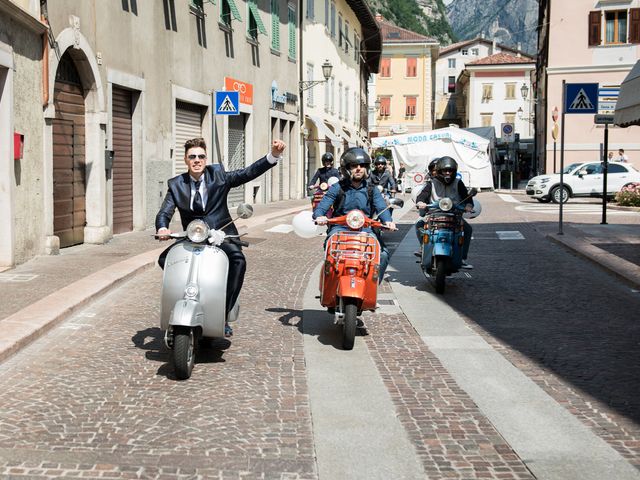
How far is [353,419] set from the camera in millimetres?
4922

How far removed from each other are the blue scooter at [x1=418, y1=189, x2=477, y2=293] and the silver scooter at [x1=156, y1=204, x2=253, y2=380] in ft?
13.3

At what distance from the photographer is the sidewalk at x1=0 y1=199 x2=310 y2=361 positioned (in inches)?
287

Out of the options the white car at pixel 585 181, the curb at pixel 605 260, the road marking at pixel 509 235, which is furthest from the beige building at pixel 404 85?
the curb at pixel 605 260

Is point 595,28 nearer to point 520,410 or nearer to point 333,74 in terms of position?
point 333,74

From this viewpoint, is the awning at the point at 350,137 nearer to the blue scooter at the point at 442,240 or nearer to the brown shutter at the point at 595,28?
the brown shutter at the point at 595,28

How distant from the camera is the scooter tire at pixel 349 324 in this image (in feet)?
22.2

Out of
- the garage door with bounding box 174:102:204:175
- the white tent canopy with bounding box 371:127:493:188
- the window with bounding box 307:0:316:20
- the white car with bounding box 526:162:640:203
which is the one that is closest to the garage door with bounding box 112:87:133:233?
the garage door with bounding box 174:102:204:175

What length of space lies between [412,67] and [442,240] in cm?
7641

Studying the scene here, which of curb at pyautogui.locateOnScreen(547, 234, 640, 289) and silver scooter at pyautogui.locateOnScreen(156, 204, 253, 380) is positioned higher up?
silver scooter at pyautogui.locateOnScreen(156, 204, 253, 380)

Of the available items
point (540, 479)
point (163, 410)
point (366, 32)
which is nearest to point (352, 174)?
point (163, 410)

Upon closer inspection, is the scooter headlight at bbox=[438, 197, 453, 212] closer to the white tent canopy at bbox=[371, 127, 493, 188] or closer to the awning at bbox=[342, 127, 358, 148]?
the white tent canopy at bbox=[371, 127, 493, 188]

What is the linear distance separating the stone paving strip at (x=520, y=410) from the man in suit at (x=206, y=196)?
5.36ft

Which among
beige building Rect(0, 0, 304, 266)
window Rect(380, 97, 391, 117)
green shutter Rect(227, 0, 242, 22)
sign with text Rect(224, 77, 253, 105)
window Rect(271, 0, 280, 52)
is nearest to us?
beige building Rect(0, 0, 304, 266)

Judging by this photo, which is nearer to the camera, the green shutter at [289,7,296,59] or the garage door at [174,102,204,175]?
the garage door at [174,102,204,175]
